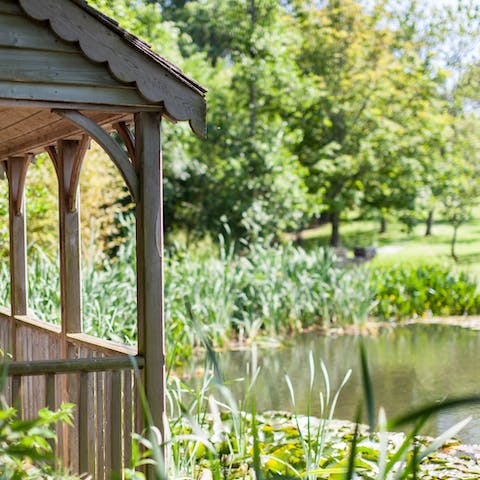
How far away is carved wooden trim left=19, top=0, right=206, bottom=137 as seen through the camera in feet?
12.5

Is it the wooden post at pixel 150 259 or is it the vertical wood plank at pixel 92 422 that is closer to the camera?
the wooden post at pixel 150 259

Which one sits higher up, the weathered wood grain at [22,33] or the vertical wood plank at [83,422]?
the weathered wood grain at [22,33]

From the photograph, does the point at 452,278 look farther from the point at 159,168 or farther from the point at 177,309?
the point at 159,168

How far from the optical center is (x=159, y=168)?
4156 millimetres

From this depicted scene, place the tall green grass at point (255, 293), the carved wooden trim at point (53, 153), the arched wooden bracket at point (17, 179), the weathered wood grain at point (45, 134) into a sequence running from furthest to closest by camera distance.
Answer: the tall green grass at point (255, 293), the arched wooden bracket at point (17, 179), the carved wooden trim at point (53, 153), the weathered wood grain at point (45, 134)

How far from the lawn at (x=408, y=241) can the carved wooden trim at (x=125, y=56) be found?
19796 mm

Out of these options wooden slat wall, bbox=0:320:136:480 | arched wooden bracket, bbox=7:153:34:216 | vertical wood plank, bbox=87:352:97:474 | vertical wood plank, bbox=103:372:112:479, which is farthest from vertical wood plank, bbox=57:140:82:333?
vertical wood plank, bbox=103:372:112:479

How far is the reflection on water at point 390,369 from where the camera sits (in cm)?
761

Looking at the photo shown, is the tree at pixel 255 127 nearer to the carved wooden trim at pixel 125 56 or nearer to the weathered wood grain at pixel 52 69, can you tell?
the carved wooden trim at pixel 125 56

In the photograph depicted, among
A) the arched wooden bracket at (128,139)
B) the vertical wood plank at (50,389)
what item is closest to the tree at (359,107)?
the arched wooden bracket at (128,139)

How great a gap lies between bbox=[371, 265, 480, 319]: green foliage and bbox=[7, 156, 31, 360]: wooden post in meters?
8.03

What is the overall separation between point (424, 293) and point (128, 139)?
9.97 metres

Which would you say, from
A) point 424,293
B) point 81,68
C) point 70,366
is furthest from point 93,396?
point 424,293

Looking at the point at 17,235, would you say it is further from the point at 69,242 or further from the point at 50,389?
the point at 50,389
